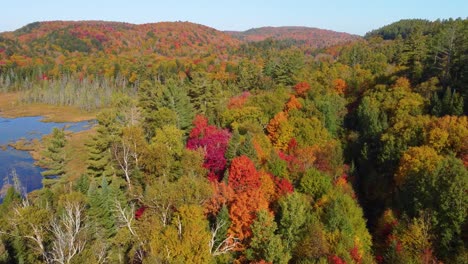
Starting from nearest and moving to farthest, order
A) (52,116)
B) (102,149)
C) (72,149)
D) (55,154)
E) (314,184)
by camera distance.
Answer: (314,184) < (55,154) < (102,149) < (72,149) < (52,116)

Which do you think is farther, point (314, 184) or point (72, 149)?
point (72, 149)

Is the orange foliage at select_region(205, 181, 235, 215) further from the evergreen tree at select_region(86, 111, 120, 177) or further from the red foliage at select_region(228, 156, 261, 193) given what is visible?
the evergreen tree at select_region(86, 111, 120, 177)

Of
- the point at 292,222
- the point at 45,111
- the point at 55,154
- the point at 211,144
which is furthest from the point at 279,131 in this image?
the point at 45,111

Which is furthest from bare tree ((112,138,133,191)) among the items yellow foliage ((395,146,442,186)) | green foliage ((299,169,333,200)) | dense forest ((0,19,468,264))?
yellow foliage ((395,146,442,186))

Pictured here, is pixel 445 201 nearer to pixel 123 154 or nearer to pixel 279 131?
pixel 279 131

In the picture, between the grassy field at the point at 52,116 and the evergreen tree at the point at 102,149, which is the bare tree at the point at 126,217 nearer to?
the evergreen tree at the point at 102,149
